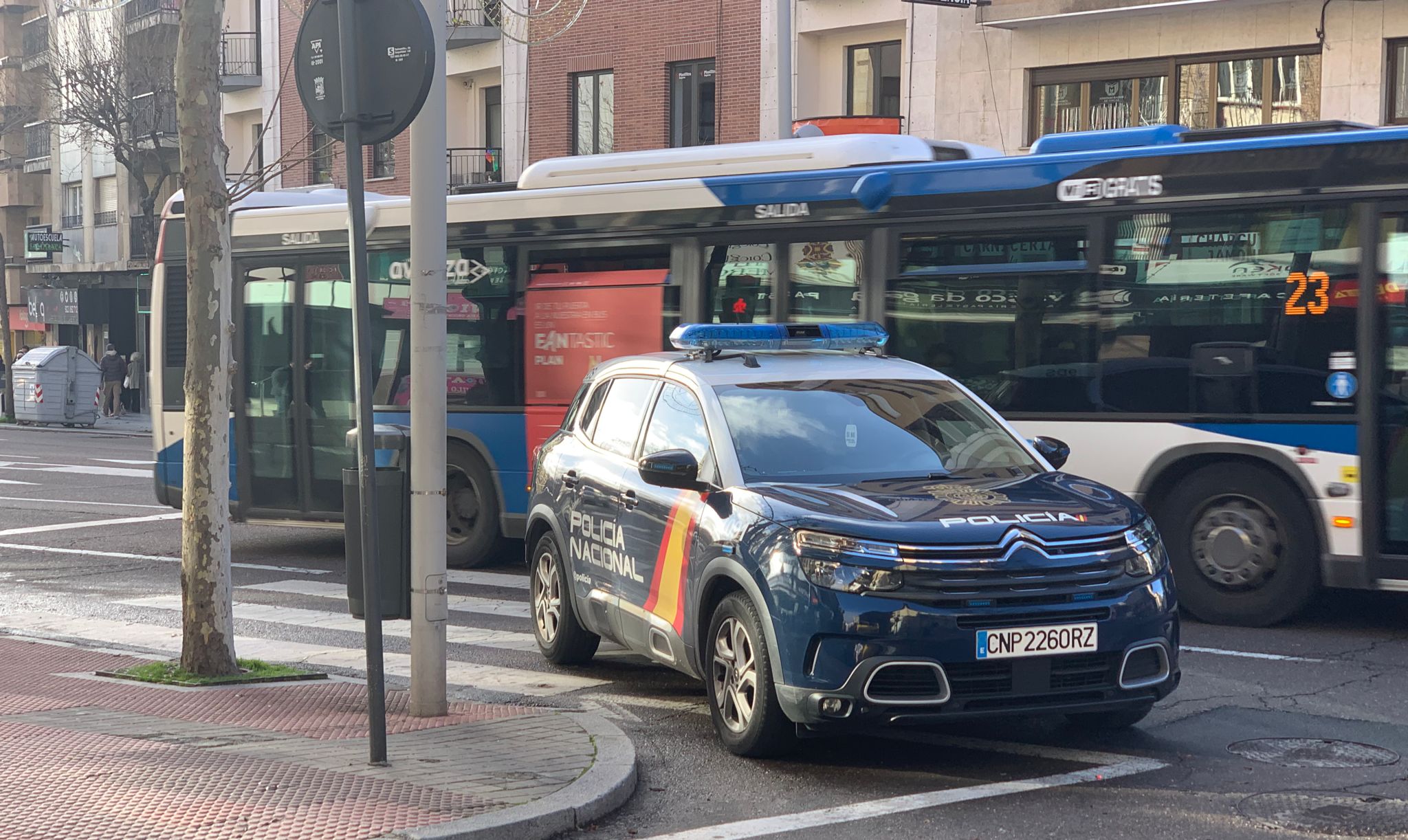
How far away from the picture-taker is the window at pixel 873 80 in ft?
85.0

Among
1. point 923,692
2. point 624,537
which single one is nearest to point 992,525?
point 923,692

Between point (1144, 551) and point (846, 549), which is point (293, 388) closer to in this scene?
point (846, 549)

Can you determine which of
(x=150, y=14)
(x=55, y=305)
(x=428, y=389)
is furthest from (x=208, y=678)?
(x=55, y=305)

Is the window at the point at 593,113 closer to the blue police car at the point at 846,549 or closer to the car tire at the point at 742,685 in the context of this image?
the blue police car at the point at 846,549

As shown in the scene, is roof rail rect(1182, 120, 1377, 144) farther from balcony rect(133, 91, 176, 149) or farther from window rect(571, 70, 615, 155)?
balcony rect(133, 91, 176, 149)

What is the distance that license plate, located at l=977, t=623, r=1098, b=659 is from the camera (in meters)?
6.19

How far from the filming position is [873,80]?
2638cm

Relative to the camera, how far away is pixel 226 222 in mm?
8398

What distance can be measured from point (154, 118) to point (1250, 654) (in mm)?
35600

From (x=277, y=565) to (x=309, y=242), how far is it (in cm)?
280

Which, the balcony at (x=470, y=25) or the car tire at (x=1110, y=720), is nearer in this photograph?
the car tire at (x=1110, y=720)

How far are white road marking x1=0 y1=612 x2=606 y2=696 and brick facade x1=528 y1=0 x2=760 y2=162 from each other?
17.8m

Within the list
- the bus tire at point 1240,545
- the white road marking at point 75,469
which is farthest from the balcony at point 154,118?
the bus tire at point 1240,545

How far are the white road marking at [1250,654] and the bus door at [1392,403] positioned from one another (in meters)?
0.95
